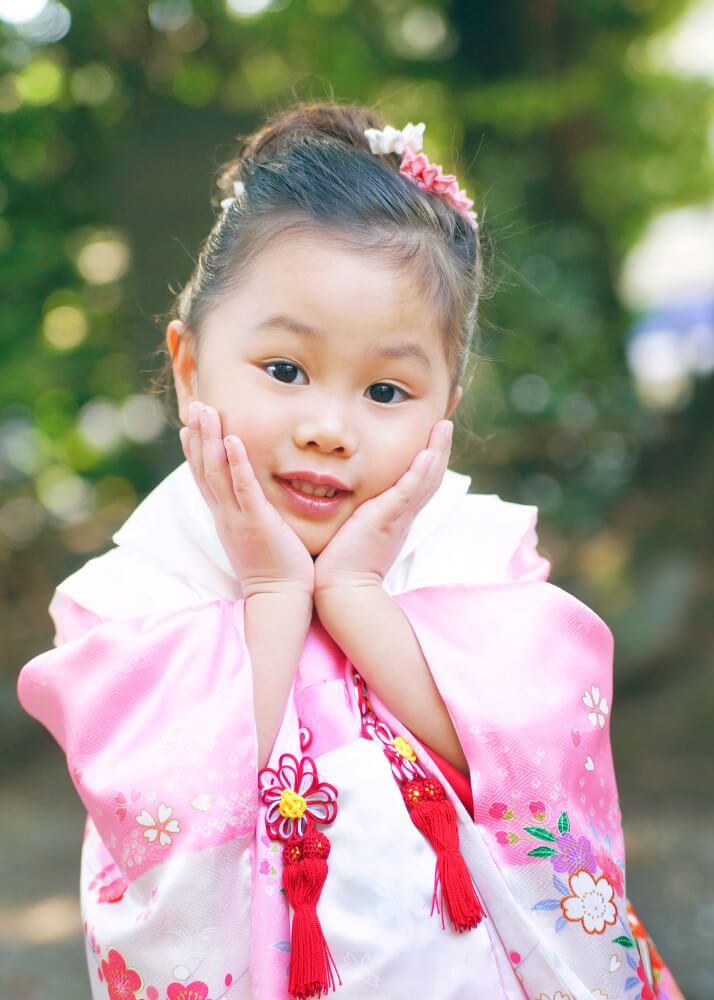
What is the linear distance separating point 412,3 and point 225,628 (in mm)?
4124

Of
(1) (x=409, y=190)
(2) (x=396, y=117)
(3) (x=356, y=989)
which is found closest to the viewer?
(3) (x=356, y=989)

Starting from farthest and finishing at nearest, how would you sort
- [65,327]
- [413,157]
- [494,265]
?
[65,327] < [494,265] < [413,157]

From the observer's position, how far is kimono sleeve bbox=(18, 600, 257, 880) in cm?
138

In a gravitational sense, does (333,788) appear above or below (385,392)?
below

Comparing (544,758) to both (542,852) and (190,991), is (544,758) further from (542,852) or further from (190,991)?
(190,991)

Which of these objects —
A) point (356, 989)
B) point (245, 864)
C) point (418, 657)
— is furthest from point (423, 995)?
point (418, 657)

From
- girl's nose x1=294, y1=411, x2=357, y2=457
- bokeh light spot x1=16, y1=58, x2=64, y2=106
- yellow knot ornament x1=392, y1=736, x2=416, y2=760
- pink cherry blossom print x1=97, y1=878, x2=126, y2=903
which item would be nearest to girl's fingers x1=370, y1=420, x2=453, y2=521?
girl's nose x1=294, y1=411, x2=357, y2=457

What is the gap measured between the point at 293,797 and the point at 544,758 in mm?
377

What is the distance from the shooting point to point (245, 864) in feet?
4.59

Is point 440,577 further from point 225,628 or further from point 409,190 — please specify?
point 409,190

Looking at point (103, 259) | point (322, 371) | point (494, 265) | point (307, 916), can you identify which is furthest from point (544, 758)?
point (103, 259)

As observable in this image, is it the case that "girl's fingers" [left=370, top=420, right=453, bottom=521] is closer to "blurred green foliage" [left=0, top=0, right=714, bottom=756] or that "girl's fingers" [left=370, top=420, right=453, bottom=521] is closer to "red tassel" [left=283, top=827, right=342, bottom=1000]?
"red tassel" [left=283, top=827, right=342, bottom=1000]

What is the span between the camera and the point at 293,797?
140 cm

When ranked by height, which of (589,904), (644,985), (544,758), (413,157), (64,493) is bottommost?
(64,493)
